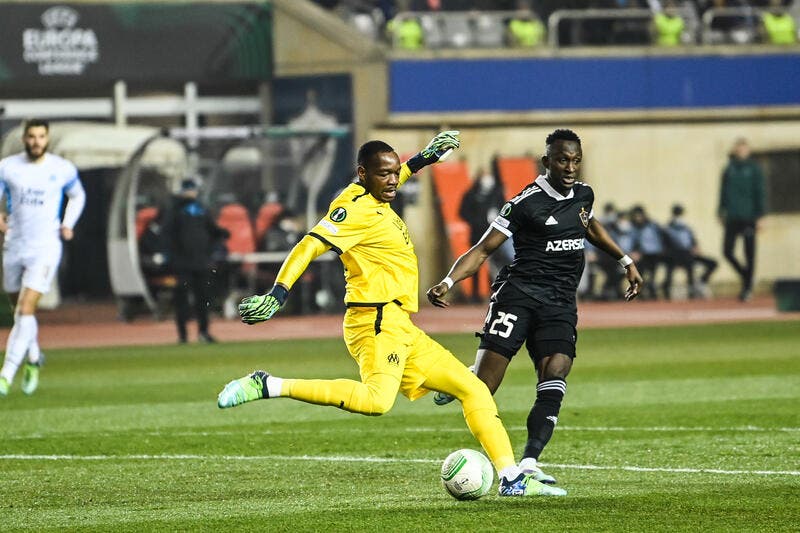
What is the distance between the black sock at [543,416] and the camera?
930 centimetres

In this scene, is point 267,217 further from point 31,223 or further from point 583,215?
point 583,215

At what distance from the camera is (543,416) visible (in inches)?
370

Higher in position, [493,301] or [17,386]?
[493,301]

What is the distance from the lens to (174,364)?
18.8m

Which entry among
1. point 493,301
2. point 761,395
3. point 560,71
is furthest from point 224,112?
point 493,301

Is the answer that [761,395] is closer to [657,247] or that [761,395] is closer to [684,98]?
[657,247]

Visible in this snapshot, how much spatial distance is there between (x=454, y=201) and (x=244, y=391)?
70.6ft

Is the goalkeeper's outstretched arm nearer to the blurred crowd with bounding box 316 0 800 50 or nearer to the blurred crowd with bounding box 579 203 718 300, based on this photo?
the blurred crowd with bounding box 579 203 718 300

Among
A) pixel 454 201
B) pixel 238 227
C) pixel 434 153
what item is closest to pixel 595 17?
pixel 454 201

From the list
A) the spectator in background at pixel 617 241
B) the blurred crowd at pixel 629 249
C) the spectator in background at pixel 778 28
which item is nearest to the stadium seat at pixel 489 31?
the blurred crowd at pixel 629 249

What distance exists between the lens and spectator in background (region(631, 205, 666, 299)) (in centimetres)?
2859

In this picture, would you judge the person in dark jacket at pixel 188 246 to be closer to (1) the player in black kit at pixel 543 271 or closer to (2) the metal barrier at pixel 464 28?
(2) the metal barrier at pixel 464 28

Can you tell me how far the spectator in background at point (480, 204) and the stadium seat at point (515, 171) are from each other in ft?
3.88

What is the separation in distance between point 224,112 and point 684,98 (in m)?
8.63
